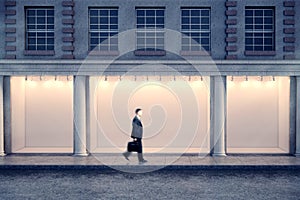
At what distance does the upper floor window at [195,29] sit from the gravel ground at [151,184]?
18.2 feet

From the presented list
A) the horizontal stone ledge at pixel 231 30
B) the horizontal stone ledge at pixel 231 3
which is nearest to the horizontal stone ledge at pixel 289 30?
the horizontal stone ledge at pixel 231 30

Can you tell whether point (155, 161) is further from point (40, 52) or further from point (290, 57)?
point (290, 57)

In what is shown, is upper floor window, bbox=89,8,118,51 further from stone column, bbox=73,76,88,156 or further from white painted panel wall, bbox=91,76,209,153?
white painted panel wall, bbox=91,76,209,153

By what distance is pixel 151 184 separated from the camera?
1132 centimetres

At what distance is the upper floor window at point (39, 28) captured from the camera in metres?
16.0

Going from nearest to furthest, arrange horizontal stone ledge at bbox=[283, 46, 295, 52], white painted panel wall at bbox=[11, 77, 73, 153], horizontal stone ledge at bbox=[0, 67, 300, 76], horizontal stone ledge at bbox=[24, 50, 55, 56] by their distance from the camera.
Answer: horizontal stone ledge at bbox=[0, 67, 300, 76] → horizontal stone ledge at bbox=[283, 46, 295, 52] → horizontal stone ledge at bbox=[24, 50, 55, 56] → white painted panel wall at bbox=[11, 77, 73, 153]

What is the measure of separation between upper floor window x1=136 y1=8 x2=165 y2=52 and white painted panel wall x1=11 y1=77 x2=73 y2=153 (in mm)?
4003

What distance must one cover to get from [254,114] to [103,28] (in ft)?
25.5

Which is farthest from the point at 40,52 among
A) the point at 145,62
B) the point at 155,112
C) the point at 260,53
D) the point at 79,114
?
the point at 260,53

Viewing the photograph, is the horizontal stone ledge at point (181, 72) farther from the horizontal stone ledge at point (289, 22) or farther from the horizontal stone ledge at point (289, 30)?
the horizontal stone ledge at point (289, 22)

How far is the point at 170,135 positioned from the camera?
1755 cm

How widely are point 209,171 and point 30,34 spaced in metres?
9.35

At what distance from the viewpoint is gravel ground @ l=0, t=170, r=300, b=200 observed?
1001 cm

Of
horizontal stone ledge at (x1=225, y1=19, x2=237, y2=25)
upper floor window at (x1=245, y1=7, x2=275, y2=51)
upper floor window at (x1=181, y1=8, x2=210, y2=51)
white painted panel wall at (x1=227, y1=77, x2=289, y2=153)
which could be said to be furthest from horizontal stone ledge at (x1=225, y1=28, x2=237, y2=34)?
white painted panel wall at (x1=227, y1=77, x2=289, y2=153)
